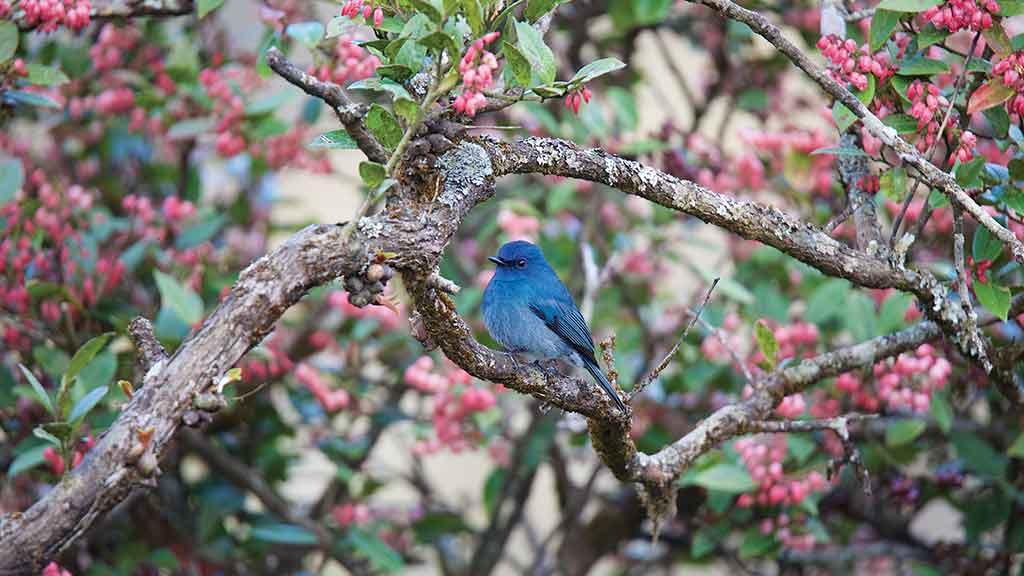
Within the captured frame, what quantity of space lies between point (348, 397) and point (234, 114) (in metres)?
1.15

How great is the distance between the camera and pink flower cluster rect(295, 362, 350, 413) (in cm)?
432

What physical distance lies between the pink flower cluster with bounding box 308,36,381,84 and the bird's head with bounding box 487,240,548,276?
2.79 feet

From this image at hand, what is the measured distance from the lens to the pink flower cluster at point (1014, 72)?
2711mm

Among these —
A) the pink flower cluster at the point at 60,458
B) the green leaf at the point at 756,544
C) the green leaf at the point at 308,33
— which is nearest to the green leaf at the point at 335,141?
the green leaf at the point at 308,33

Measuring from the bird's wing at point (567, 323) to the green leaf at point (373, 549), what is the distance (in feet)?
3.28

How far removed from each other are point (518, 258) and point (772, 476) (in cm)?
112

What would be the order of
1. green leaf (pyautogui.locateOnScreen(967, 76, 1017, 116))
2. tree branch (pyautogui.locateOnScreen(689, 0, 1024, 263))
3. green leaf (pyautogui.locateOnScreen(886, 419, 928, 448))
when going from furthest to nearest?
green leaf (pyautogui.locateOnScreen(886, 419, 928, 448)), green leaf (pyautogui.locateOnScreen(967, 76, 1017, 116)), tree branch (pyautogui.locateOnScreen(689, 0, 1024, 263))

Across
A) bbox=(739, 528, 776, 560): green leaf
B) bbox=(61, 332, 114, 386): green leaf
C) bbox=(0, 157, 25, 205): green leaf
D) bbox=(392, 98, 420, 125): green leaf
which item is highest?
bbox=(739, 528, 776, 560): green leaf

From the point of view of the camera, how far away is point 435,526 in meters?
4.63

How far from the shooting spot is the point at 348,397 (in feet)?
15.0

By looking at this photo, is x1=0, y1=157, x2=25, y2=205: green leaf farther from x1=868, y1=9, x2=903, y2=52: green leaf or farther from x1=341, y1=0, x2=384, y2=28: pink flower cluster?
x1=868, y1=9, x2=903, y2=52: green leaf

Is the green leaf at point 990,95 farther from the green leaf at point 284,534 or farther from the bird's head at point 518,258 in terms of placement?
the green leaf at point 284,534

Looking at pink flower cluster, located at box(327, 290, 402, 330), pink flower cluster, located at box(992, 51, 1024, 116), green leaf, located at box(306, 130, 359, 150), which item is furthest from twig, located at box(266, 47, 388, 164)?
pink flower cluster, located at box(327, 290, 402, 330)

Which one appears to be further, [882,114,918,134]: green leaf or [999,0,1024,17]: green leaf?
[882,114,918,134]: green leaf
